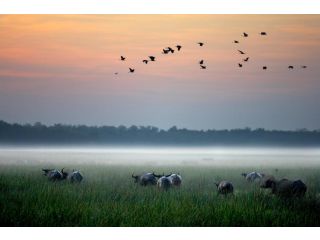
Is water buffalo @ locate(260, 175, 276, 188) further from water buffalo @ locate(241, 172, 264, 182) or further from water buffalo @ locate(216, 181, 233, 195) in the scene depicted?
water buffalo @ locate(216, 181, 233, 195)

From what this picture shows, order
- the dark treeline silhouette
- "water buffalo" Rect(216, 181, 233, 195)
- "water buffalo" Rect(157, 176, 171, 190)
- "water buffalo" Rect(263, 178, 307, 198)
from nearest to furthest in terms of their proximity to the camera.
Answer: "water buffalo" Rect(263, 178, 307, 198), "water buffalo" Rect(216, 181, 233, 195), "water buffalo" Rect(157, 176, 171, 190), the dark treeline silhouette

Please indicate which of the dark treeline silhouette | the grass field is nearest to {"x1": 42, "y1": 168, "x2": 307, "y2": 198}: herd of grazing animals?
the grass field

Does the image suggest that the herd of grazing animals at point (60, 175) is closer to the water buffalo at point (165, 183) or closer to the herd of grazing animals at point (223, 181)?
the herd of grazing animals at point (223, 181)

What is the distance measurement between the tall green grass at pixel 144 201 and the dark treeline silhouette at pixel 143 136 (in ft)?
1.54

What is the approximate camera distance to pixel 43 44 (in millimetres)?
11703

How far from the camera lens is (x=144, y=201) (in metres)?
11.1

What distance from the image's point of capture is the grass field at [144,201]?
10.6 meters

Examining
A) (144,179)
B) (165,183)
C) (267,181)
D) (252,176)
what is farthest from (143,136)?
(267,181)

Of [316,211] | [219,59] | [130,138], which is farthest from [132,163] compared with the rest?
[316,211]

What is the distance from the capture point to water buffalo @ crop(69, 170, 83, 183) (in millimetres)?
11953

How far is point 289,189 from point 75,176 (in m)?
3.67
